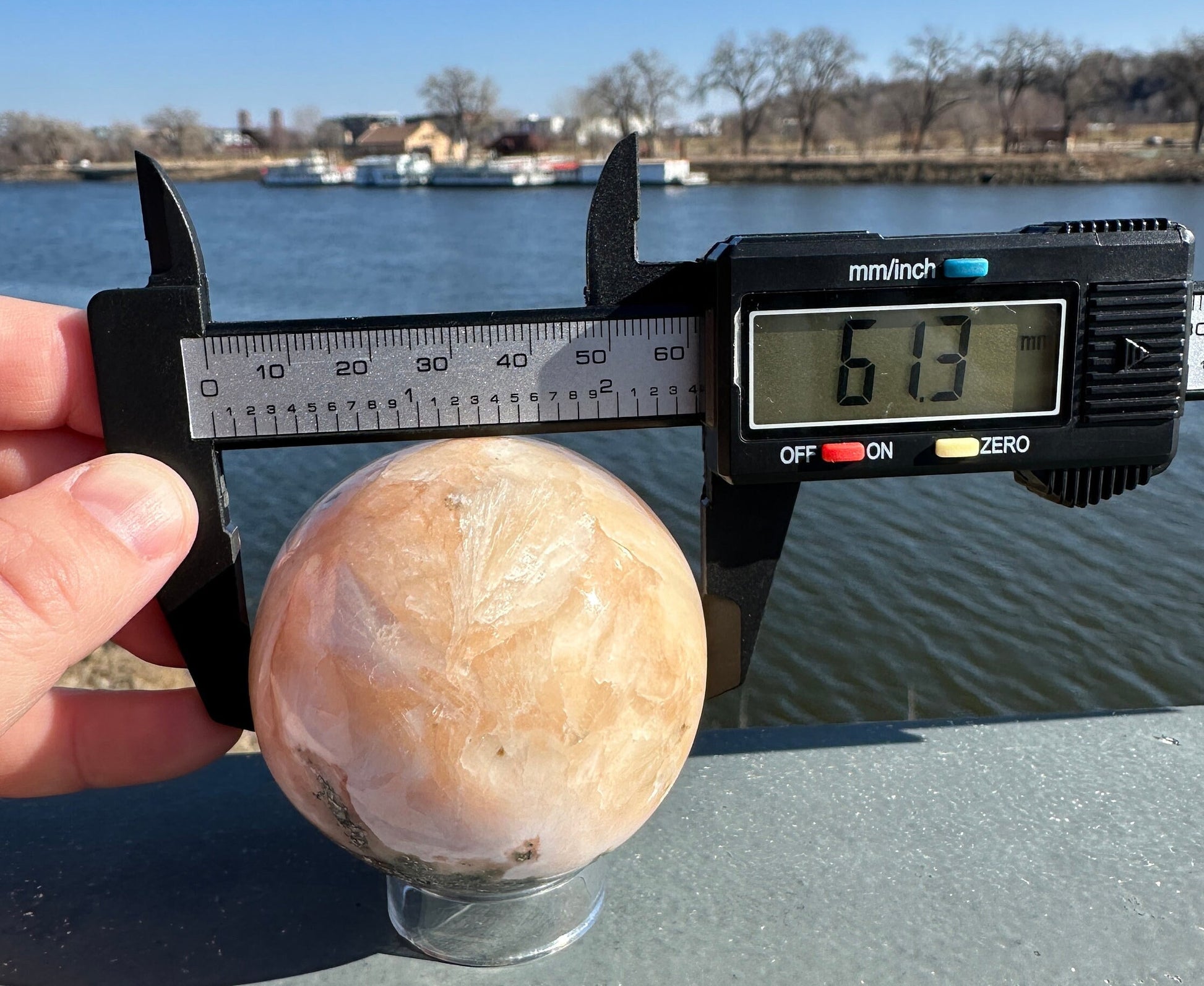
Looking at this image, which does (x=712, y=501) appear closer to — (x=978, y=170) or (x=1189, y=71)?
(x=978, y=170)

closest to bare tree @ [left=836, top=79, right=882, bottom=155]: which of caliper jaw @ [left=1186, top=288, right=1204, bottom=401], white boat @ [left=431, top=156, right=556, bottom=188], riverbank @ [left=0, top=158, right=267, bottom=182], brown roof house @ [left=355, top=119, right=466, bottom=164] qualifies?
white boat @ [left=431, top=156, right=556, bottom=188]

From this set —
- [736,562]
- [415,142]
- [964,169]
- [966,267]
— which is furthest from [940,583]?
[415,142]

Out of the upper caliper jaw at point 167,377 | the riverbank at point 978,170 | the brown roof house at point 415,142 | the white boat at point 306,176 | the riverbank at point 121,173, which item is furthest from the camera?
the brown roof house at point 415,142

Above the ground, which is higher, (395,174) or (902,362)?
(395,174)

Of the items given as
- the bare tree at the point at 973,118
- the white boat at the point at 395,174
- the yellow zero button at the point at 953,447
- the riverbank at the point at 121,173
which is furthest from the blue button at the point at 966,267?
the riverbank at the point at 121,173

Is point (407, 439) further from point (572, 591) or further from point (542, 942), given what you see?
point (542, 942)

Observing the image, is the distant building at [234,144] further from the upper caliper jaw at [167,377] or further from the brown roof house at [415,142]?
the upper caliper jaw at [167,377]
